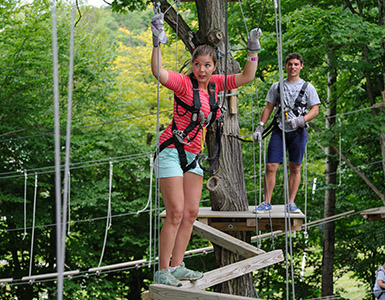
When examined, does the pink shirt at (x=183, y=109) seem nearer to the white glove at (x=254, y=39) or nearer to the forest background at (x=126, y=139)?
the white glove at (x=254, y=39)

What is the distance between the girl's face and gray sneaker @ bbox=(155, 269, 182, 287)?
1.01 metres

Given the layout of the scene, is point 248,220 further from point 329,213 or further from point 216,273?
point 329,213

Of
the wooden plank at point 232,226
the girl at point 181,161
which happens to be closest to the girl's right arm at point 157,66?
the girl at point 181,161

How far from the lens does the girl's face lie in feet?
9.02

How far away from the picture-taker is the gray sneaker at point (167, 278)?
8.71ft

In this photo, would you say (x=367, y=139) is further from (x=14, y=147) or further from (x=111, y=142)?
(x=14, y=147)

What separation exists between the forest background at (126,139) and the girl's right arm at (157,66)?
5675mm

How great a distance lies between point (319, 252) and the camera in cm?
1384

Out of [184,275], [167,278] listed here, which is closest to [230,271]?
[184,275]

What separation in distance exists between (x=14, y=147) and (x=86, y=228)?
8.84ft

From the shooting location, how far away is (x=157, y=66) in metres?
2.52

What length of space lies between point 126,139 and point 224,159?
7297mm

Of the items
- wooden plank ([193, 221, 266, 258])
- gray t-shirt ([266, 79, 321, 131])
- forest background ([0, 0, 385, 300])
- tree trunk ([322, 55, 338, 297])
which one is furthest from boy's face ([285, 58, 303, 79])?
tree trunk ([322, 55, 338, 297])

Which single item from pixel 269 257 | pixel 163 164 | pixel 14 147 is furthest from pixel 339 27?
pixel 14 147
